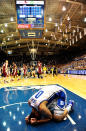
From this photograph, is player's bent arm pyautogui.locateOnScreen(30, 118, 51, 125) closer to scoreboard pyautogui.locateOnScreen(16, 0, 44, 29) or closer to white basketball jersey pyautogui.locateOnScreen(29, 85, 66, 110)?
white basketball jersey pyautogui.locateOnScreen(29, 85, 66, 110)

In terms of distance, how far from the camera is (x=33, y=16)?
620 cm

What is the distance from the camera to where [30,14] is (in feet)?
20.2

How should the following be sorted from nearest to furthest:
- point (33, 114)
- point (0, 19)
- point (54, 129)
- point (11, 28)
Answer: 1. point (54, 129)
2. point (33, 114)
3. point (0, 19)
4. point (11, 28)

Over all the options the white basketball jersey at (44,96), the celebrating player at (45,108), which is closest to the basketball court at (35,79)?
the celebrating player at (45,108)

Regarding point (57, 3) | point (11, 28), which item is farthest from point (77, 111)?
point (11, 28)

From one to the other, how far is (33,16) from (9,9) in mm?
5561

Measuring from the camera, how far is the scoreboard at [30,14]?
229 inches

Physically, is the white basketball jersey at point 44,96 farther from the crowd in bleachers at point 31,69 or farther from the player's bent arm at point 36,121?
the crowd in bleachers at point 31,69

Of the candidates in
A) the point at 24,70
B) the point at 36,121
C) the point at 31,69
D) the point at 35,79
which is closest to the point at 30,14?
the point at 36,121

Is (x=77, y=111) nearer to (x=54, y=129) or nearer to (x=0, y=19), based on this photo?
(x=54, y=129)

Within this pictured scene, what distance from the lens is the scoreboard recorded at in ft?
19.1

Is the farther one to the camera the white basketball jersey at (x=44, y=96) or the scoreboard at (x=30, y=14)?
the scoreboard at (x=30, y=14)

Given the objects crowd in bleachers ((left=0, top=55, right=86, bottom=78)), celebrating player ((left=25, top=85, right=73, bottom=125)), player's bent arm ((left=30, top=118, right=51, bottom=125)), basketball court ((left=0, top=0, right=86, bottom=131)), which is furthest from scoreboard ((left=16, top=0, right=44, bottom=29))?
player's bent arm ((left=30, top=118, right=51, bottom=125))

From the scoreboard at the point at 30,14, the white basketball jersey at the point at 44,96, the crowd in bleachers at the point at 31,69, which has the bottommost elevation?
the crowd in bleachers at the point at 31,69
